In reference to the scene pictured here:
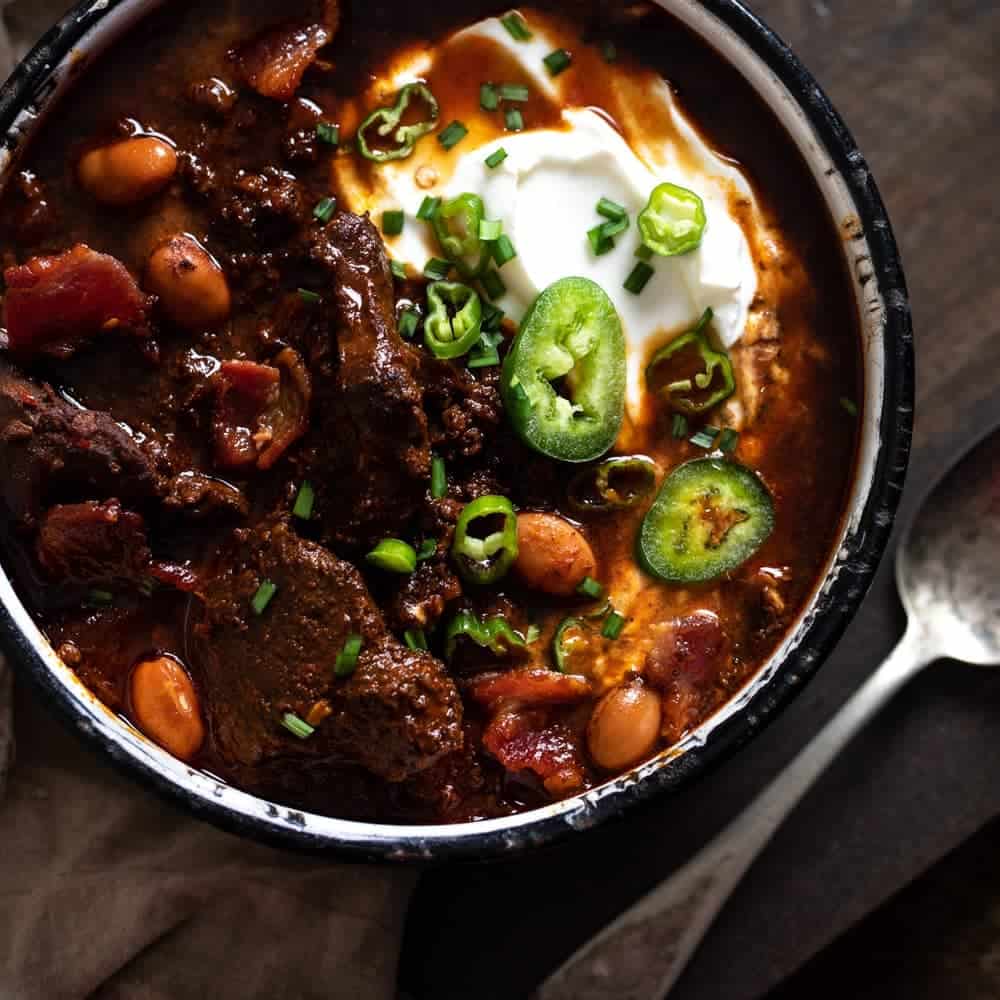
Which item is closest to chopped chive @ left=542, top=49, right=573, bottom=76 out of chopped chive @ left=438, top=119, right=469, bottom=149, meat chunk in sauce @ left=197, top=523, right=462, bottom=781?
chopped chive @ left=438, top=119, right=469, bottom=149

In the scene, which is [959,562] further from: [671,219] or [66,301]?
[66,301]

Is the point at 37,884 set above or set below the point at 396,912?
below

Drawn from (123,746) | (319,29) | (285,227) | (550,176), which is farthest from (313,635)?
(319,29)

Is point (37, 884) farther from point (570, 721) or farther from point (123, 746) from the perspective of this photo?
point (570, 721)

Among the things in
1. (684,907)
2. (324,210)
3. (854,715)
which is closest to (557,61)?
(324,210)

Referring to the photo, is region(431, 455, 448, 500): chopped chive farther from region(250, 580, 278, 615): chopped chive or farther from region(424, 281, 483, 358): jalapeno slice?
region(250, 580, 278, 615): chopped chive

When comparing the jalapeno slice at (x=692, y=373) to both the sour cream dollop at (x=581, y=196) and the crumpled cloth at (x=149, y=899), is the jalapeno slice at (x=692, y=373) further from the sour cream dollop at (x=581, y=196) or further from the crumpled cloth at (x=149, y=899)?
the crumpled cloth at (x=149, y=899)
